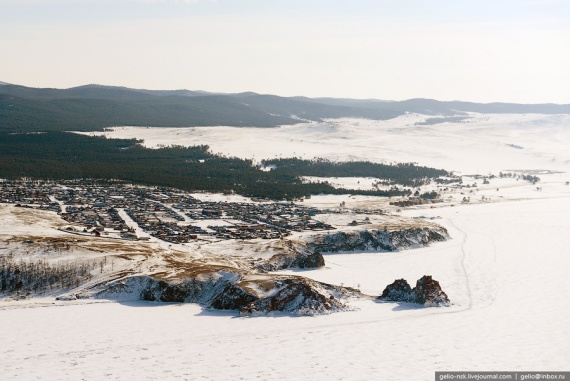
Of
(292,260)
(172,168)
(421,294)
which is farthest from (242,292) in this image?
(172,168)

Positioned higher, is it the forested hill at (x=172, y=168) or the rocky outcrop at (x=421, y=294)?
the forested hill at (x=172, y=168)

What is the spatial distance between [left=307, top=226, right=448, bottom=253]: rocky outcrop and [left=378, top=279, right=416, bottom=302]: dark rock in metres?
20.9

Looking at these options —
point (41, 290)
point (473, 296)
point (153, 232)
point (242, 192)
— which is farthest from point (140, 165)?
point (473, 296)

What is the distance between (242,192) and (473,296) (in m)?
71.9

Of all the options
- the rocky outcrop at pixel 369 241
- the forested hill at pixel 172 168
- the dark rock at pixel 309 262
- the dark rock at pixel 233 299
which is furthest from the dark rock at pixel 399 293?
the forested hill at pixel 172 168

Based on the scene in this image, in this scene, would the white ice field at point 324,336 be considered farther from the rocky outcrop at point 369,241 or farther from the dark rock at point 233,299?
the rocky outcrop at point 369,241

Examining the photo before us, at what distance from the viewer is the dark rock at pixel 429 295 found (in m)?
38.2

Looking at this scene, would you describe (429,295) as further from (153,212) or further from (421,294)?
(153,212)

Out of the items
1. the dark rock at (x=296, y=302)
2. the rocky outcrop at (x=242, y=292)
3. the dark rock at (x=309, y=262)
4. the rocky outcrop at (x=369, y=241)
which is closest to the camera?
the dark rock at (x=296, y=302)

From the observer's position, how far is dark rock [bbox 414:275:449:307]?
125 ft

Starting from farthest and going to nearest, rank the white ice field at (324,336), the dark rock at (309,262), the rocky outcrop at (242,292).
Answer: the dark rock at (309,262) < the rocky outcrop at (242,292) < the white ice field at (324,336)

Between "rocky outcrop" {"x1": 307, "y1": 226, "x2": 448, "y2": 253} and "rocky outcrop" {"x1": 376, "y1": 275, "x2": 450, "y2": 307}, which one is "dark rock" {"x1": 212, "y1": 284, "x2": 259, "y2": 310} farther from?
"rocky outcrop" {"x1": 307, "y1": 226, "x2": 448, "y2": 253}

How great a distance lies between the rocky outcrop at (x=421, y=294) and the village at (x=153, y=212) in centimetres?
2460

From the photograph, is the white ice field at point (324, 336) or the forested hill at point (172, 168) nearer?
the white ice field at point (324, 336)
